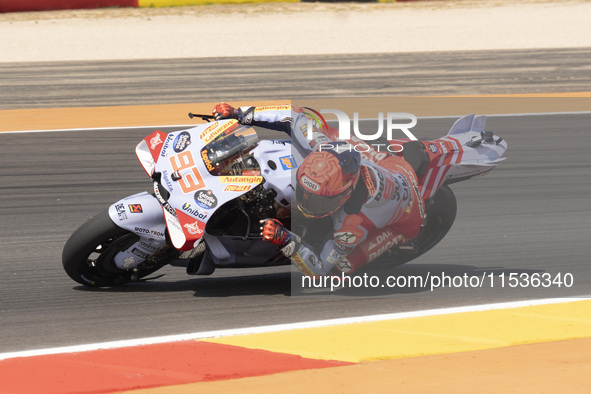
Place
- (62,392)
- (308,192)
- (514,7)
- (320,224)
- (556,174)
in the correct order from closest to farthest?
(62,392) → (308,192) → (320,224) → (556,174) → (514,7)

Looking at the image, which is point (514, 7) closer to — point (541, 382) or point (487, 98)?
point (487, 98)

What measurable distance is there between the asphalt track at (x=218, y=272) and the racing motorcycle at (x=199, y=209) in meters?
0.27

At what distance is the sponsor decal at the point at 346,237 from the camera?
567 cm

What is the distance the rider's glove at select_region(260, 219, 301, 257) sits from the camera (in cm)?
528

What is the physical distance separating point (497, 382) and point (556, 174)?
5.96 meters

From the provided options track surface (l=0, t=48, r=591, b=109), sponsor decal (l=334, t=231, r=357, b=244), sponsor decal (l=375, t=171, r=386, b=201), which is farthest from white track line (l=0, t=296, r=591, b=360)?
track surface (l=0, t=48, r=591, b=109)

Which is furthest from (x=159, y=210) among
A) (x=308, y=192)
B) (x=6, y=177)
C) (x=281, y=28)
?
(x=281, y=28)

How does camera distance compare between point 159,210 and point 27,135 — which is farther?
point 27,135

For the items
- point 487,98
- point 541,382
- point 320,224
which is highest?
point 487,98

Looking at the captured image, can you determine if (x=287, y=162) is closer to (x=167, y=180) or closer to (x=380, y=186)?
(x=380, y=186)

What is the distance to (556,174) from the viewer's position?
986 centimetres

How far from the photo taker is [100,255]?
5.99 metres

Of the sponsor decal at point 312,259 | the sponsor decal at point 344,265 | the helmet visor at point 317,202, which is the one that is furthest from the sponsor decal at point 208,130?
the sponsor decal at point 344,265

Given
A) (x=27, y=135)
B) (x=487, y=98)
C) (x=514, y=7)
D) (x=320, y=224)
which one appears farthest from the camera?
(x=514, y=7)
